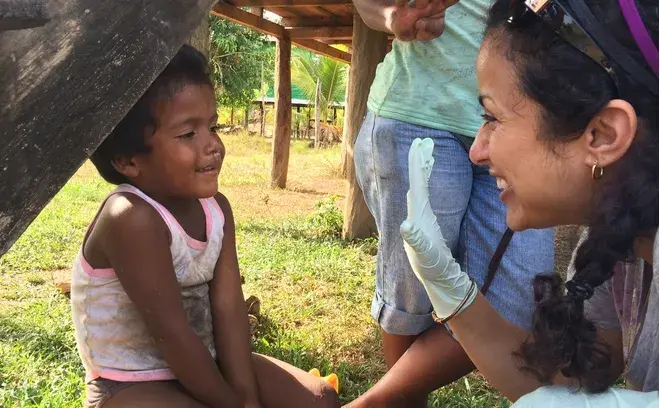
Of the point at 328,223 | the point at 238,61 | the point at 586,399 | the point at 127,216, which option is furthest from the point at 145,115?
the point at 238,61

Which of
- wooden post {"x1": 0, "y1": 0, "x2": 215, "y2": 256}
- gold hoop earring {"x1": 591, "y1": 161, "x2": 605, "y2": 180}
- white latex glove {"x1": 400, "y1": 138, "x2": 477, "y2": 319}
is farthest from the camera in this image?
white latex glove {"x1": 400, "y1": 138, "x2": 477, "y2": 319}

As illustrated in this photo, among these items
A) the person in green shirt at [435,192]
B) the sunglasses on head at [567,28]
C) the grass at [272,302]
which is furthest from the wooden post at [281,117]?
the sunglasses on head at [567,28]

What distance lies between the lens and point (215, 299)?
6.63 feet

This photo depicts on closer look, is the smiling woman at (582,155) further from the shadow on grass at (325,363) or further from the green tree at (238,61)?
the green tree at (238,61)

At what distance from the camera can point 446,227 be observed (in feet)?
7.05

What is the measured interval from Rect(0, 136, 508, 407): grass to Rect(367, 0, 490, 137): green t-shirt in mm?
1230

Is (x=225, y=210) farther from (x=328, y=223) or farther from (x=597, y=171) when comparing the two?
(x=328, y=223)

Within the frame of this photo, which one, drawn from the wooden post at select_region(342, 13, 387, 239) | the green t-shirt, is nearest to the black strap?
the green t-shirt

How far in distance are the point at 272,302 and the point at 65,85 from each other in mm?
3149

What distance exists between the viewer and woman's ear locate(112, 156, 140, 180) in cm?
183

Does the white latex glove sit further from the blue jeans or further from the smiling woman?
the blue jeans

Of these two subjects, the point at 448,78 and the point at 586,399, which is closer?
the point at 586,399

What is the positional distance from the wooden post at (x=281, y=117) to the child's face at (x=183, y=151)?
777cm

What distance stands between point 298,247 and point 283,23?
180 inches
